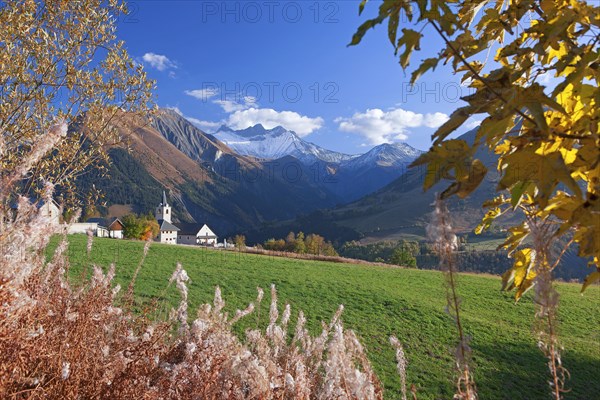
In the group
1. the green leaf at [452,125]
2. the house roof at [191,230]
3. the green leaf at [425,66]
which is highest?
the house roof at [191,230]

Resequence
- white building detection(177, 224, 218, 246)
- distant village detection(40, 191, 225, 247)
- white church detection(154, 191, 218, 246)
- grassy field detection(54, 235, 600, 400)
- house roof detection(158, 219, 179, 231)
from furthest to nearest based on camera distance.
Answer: white building detection(177, 224, 218, 246) → white church detection(154, 191, 218, 246) → house roof detection(158, 219, 179, 231) → distant village detection(40, 191, 225, 247) → grassy field detection(54, 235, 600, 400)

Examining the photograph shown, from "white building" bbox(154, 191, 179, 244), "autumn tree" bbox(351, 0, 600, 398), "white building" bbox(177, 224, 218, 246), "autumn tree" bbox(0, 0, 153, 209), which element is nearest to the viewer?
"autumn tree" bbox(351, 0, 600, 398)

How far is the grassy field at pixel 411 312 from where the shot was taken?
11234 millimetres

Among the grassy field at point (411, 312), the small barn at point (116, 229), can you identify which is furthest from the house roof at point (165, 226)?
the grassy field at point (411, 312)

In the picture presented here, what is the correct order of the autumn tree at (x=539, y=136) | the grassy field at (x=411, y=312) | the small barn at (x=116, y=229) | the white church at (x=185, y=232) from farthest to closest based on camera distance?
the white church at (x=185, y=232) < the small barn at (x=116, y=229) < the grassy field at (x=411, y=312) < the autumn tree at (x=539, y=136)

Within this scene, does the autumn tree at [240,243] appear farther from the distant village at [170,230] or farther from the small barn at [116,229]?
the small barn at [116,229]

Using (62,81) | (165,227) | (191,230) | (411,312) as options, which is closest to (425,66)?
(62,81)

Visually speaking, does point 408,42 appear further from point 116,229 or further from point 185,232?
point 185,232

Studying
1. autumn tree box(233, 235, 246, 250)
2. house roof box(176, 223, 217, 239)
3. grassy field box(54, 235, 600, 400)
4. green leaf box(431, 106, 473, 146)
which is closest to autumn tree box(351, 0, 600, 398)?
green leaf box(431, 106, 473, 146)

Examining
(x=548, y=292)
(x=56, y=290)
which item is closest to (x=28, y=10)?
(x=56, y=290)

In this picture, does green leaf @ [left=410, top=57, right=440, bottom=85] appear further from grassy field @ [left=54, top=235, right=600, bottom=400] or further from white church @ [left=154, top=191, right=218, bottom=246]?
white church @ [left=154, top=191, right=218, bottom=246]

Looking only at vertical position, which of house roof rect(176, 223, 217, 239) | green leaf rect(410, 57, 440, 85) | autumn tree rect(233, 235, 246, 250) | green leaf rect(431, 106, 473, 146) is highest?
house roof rect(176, 223, 217, 239)

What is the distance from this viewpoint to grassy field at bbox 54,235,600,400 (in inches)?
442

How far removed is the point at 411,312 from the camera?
56.9ft
